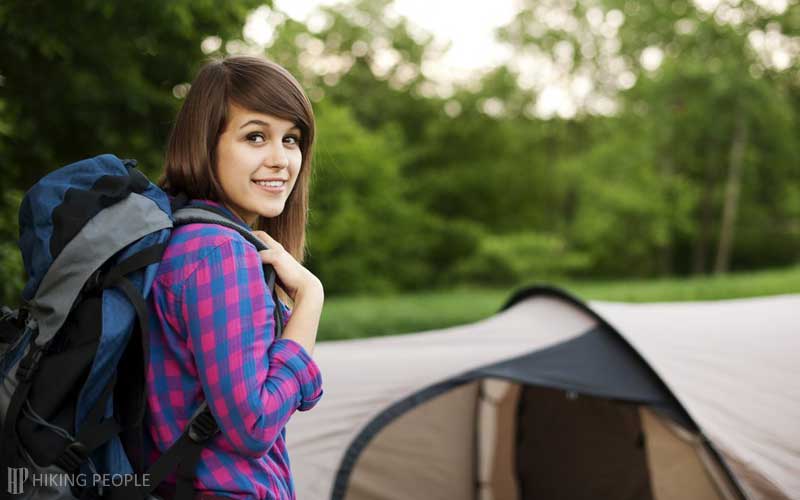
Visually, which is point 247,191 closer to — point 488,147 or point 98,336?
point 98,336

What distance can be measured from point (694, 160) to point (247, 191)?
68.7 feet

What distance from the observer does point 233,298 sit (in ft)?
3.80

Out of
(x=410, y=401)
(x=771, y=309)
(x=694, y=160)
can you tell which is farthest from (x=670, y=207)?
(x=410, y=401)

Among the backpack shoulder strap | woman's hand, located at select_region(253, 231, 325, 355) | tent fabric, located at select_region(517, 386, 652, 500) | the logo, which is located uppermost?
the backpack shoulder strap

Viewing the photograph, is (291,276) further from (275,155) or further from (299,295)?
(275,155)

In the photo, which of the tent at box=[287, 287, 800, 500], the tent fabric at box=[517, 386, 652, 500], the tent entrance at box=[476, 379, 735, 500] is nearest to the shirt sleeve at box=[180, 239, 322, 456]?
the tent at box=[287, 287, 800, 500]

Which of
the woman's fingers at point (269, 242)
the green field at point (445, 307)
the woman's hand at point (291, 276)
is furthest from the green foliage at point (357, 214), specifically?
the woman's hand at point (291, 276)

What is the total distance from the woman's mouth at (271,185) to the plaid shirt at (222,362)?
192mm

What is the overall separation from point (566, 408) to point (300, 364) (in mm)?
3083

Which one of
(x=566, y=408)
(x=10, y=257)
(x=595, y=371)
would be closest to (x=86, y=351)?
→ (x=595, y=371)

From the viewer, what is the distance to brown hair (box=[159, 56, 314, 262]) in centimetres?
133

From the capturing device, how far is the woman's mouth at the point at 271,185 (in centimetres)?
138

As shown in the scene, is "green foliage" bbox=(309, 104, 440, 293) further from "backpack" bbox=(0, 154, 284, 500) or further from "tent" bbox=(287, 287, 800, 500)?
"backpack" bbox=(0, 154, 284, 500)

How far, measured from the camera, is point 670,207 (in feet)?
60.6
